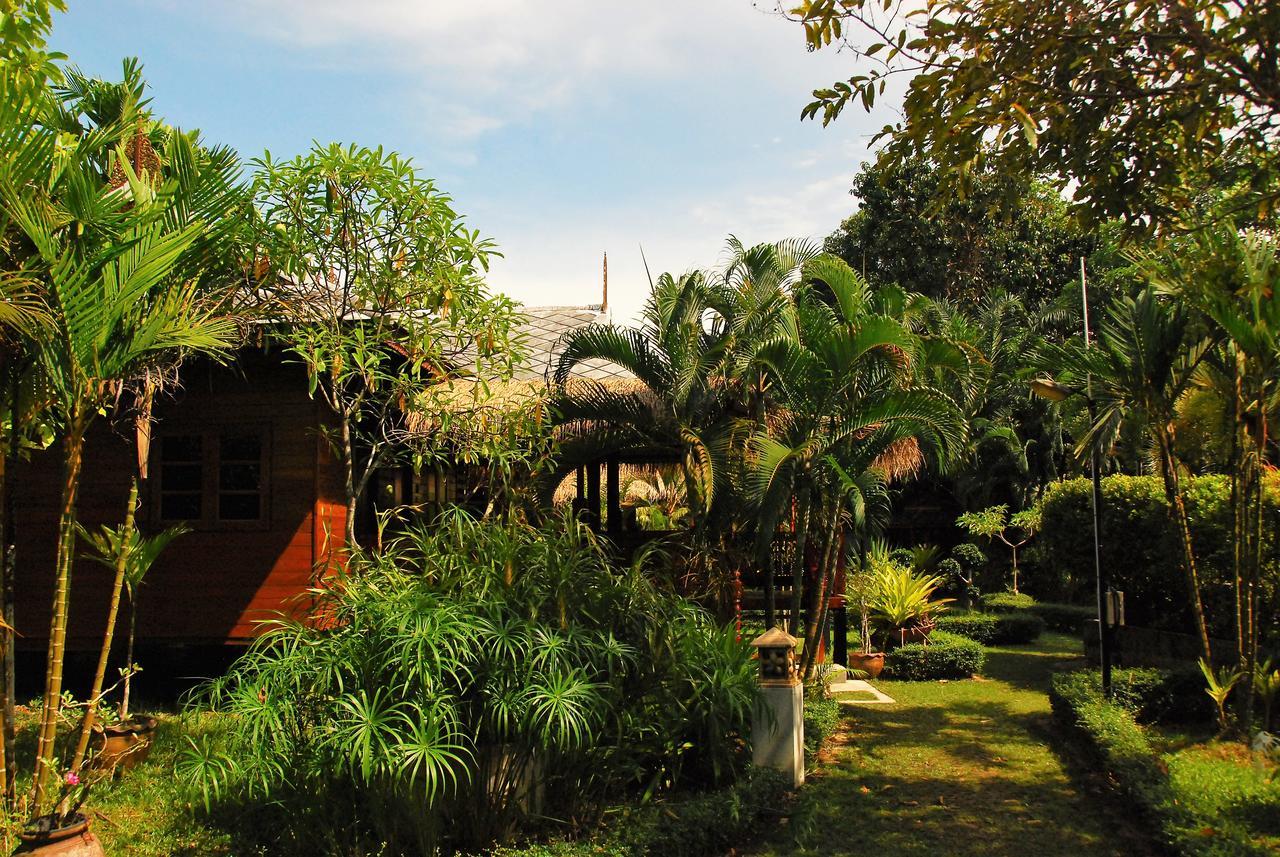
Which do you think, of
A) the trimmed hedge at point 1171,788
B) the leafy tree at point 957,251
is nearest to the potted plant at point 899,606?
the trimmed hedge at point 1171,788

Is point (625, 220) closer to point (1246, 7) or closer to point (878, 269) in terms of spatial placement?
point (1246, 7)

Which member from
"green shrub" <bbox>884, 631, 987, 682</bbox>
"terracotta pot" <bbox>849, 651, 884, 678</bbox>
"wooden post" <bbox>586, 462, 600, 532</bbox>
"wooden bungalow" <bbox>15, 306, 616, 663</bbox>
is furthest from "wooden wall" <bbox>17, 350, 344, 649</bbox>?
"green shrub" <bbox>884, 631, 987, 682</bbox>

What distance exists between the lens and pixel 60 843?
4754 mm

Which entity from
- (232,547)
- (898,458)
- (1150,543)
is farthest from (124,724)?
(1150,543)

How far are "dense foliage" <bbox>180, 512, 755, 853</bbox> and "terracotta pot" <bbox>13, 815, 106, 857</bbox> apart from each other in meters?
0.53

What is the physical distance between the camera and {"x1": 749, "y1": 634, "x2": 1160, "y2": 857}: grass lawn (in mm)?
6395

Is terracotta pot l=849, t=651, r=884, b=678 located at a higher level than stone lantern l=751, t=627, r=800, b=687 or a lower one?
lower

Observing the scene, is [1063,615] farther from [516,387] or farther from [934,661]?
[516,387]

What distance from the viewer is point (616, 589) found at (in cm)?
656

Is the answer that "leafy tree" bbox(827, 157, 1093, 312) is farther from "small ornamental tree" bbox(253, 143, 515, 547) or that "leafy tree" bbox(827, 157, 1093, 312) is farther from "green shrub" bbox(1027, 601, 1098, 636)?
"small ornamental tree" bbox(253, 143, 515, 547)

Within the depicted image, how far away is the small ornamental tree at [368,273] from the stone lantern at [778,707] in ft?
10.7

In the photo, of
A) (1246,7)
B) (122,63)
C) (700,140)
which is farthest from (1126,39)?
(122,63)

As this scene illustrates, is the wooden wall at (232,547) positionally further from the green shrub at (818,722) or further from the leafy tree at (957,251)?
the leafy tree at (957,251)

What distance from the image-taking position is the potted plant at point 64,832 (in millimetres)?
4723
